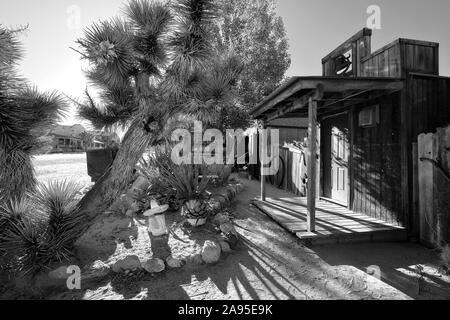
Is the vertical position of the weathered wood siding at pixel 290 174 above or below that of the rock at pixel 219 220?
above

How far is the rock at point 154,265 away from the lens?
2.97 m

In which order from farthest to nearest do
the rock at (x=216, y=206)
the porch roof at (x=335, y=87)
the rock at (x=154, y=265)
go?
the rock at (x=216, y=206)
the porch roof at (x=335, y=87)
the rock at (x=154, y=265)

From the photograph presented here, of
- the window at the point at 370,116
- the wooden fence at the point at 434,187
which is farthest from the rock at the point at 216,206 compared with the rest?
the wooden fence at the point at 434,187

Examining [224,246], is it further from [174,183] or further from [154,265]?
[174,183]

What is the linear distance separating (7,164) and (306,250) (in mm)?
4744

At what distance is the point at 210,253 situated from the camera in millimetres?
3266

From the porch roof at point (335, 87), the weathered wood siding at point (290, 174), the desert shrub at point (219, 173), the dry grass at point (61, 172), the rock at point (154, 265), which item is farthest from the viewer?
the dry grass at point (61, 172)

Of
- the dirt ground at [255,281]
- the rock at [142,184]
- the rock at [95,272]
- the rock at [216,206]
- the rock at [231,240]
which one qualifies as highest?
the rock at [142,184]

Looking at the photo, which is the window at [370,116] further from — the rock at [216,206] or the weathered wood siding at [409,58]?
the rock at [216,206]

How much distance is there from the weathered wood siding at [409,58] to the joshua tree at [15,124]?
6104 millimetres
